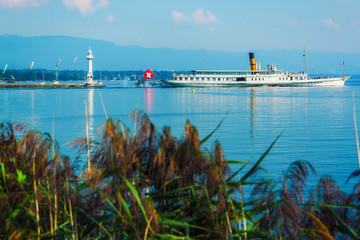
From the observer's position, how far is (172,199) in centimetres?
346

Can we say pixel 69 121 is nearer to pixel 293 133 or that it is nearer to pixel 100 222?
pixel 293 133

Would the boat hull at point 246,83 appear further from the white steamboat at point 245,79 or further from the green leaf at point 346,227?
the green leaf at point 346,227

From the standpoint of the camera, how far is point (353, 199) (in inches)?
129

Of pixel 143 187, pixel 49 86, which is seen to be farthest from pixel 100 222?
pixel 49 86

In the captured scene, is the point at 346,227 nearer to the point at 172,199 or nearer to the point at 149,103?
the point at 172,199

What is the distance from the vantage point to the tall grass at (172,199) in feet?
10.1

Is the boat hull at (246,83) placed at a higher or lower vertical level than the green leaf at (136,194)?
higher

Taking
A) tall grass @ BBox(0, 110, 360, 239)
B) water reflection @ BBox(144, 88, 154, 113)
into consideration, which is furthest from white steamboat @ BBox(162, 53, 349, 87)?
tall grass @ BBox(0, 110, 360, 239)

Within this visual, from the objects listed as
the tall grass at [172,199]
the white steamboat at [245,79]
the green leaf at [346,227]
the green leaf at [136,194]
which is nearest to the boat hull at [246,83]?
the white steamboat at [245,79]

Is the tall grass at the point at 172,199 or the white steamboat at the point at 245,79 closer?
the tall grass at the point at 172,199

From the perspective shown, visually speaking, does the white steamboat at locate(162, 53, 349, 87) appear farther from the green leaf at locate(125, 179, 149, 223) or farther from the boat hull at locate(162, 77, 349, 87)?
the green leaf at locate(125, 179, 149, 223)

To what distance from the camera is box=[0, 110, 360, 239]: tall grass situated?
309cm

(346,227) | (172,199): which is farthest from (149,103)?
(346,227)

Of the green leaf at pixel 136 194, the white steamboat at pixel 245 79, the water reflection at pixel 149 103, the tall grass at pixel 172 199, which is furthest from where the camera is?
the white steamboat at pixel 245 79
